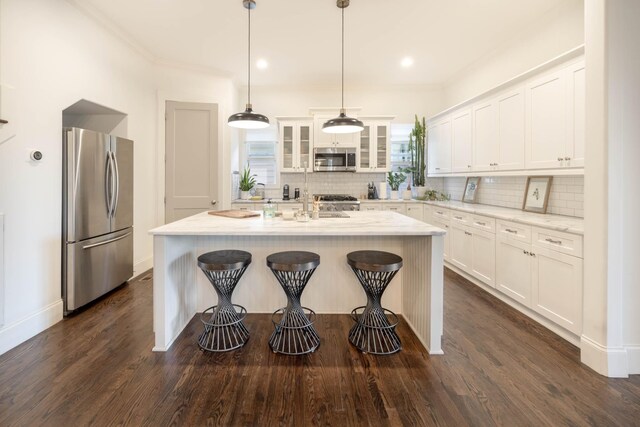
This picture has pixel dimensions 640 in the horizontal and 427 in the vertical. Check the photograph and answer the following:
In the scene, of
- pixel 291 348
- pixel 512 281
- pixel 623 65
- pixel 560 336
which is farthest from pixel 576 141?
pixel 291 348

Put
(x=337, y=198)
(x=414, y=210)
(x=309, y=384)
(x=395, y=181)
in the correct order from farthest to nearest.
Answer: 1. (x=395, y=181)
2. (x=337, y=198)
3. (x=414, y=210)
4. (x=309, y=384)

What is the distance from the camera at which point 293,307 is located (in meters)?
2.45

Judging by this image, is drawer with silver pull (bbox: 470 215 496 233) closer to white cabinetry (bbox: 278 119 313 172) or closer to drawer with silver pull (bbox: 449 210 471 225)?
drawer with silver pull (bbox: 449 210 471 225)

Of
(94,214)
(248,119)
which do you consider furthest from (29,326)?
(248,119)

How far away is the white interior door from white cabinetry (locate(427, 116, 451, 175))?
348cm

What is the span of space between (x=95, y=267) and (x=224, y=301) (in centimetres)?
169

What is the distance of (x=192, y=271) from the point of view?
9.30ft

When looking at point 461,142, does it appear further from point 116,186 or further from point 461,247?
point 116,186

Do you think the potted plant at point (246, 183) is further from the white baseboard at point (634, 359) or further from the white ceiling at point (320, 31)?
the white baseboard at point (634, 359)

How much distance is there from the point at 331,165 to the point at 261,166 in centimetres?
133

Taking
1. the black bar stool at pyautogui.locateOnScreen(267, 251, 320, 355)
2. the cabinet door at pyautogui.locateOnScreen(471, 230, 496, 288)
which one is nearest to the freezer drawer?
the black bar stool at pyautogui.locateOnScreen(267, 251, 320, 355)

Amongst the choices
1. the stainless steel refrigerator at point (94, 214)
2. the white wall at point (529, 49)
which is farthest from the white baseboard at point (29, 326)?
the white wall at point (529, 49)

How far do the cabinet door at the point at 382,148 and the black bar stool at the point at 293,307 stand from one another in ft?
10.9

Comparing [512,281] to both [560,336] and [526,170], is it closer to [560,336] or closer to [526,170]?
[560,336]
